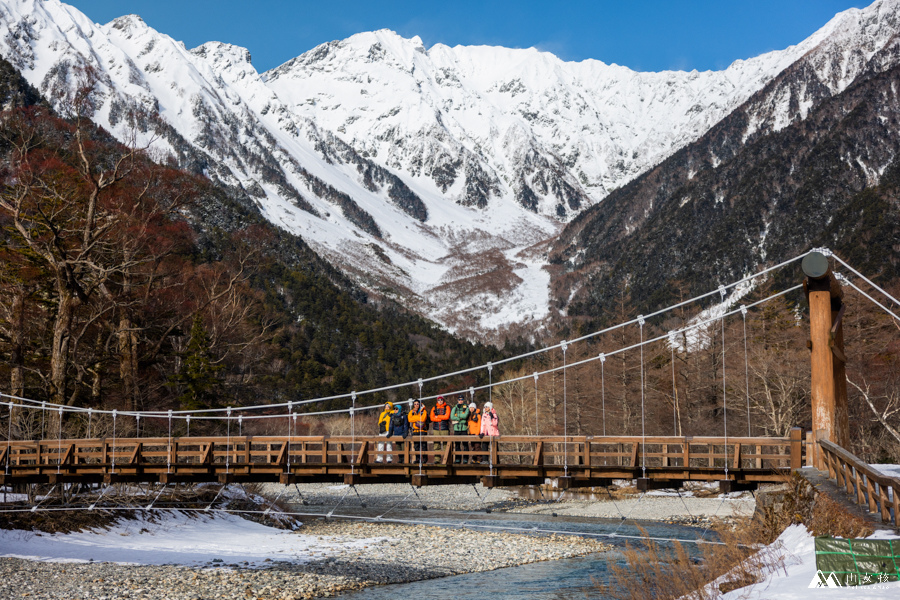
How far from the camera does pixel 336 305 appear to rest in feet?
288

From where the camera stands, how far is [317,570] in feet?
67.2

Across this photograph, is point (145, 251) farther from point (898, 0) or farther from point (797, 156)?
point (898, 0)

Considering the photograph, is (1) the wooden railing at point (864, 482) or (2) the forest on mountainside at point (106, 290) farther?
(2) the forest on mountainside at point (106, 290)

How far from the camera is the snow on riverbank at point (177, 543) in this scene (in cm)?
1964

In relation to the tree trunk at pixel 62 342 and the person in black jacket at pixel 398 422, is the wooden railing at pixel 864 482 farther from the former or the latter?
the tree trunk at pixel 62 342

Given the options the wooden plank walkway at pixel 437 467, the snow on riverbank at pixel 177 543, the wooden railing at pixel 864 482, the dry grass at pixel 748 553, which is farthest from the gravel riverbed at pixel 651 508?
the dry grass at pixel 748 553

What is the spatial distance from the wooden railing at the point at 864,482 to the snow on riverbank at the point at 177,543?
47.5ft

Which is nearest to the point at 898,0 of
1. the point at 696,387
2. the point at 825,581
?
the point at 696,387

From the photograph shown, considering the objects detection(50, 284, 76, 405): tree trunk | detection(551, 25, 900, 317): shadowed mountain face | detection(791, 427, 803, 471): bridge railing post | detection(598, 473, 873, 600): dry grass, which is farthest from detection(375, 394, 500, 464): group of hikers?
detection(551, 25, 900, 317): shadowed mountain face

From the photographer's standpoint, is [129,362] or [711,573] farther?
[129,362]

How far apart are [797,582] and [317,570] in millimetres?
14917

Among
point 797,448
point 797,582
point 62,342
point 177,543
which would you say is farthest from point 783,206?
point 797,582

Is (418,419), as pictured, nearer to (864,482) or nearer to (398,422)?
(398,422)

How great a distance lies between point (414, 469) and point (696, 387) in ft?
72.2
